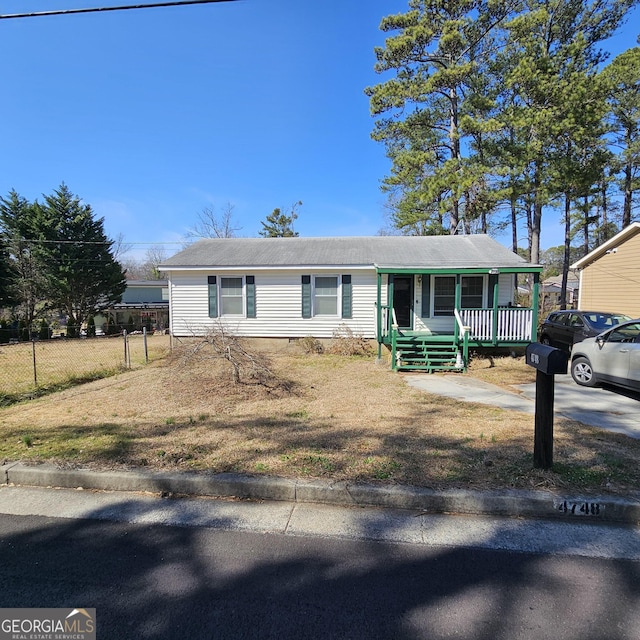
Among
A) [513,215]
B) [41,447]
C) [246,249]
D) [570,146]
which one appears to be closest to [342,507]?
[41,447]

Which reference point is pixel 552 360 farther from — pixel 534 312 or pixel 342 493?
pixel 534 312

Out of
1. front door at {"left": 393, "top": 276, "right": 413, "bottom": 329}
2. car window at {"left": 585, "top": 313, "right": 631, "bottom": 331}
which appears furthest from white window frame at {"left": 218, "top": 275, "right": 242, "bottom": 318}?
car window at {"left": 585, "top": 313, "right": 631, "bottom": 331}

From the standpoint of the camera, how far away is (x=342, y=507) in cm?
312

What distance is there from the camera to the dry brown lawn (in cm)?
351

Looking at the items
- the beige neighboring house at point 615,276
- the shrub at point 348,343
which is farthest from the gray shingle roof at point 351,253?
the beige neighboring house at point 615,276

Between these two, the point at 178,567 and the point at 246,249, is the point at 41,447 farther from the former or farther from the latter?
the point at 246,249

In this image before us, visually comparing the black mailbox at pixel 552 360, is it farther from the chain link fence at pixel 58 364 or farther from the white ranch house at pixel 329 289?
the chain link fence at pixel 58 364

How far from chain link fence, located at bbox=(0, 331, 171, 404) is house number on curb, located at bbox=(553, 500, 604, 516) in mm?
8425

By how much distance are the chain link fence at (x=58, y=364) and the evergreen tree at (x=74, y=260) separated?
567 cm

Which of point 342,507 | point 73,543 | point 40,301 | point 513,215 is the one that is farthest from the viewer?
point 513,215

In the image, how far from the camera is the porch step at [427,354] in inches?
384

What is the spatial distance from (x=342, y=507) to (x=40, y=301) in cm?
2536

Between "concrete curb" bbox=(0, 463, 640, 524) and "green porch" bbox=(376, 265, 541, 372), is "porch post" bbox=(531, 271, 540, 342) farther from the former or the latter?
"concrete curb" bbox=(0, 463, 640, 524)

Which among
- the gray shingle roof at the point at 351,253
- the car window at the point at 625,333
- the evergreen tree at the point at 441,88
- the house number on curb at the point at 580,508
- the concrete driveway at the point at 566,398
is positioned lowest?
the concrete driveway at the point at 566,398
